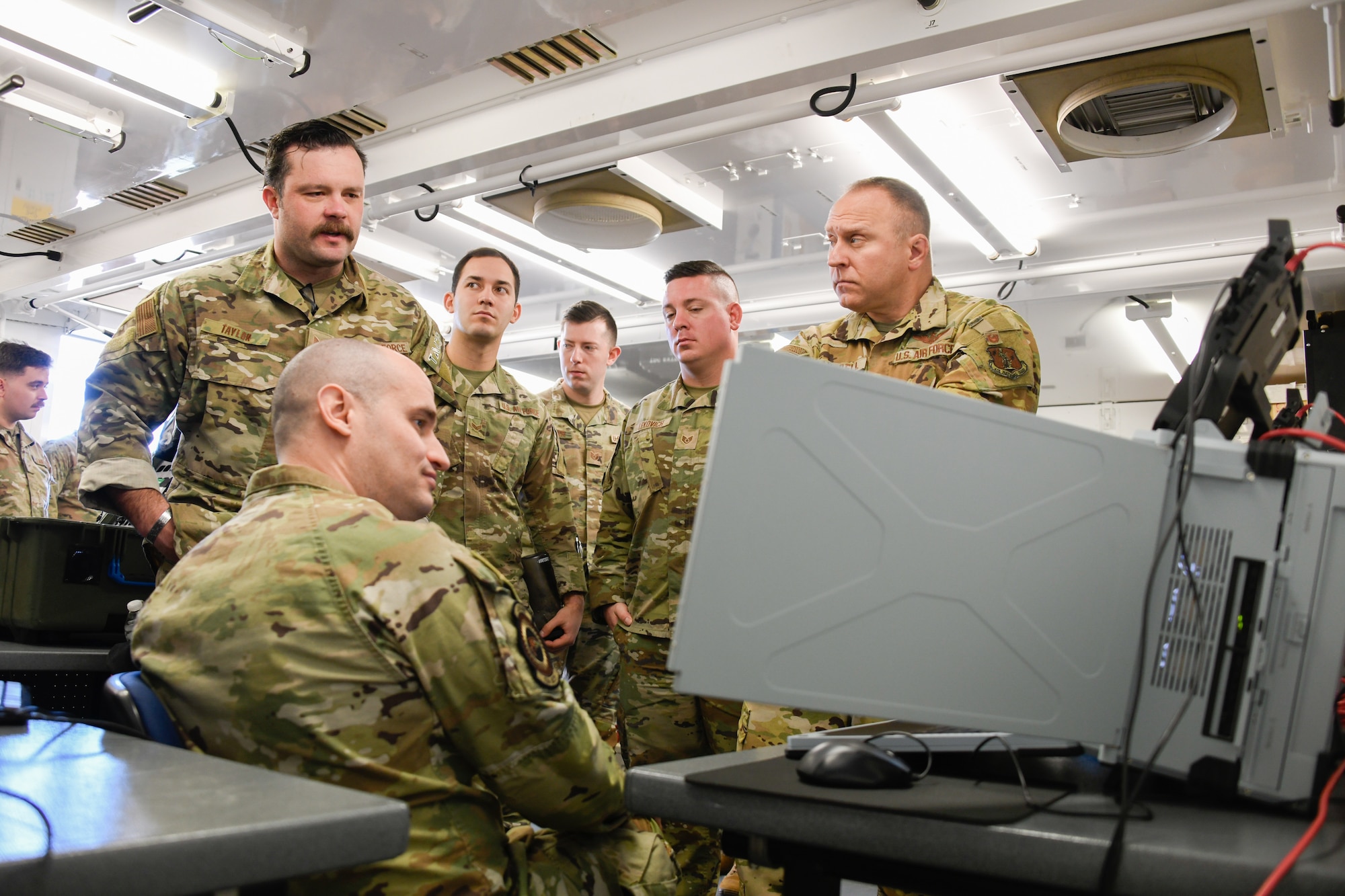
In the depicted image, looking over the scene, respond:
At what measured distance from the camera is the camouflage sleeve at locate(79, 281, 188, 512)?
84.4 inches

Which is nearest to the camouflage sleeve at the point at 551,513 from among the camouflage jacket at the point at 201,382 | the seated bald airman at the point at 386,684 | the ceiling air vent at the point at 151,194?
the camouflage jacket at the point at 201,382

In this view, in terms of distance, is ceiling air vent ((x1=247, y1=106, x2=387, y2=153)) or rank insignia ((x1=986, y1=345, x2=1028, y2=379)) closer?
rank insignia ((x1=986, y1=345, x2=1028, y2=379))

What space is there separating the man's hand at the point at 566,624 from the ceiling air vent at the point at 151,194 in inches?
126

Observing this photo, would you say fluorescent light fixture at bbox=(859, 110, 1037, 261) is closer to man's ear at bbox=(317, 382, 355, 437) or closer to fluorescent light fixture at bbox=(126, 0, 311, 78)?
fluorescent light fixture at bbox=(126, 0, 311, 78)

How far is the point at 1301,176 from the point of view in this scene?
12.9 feet

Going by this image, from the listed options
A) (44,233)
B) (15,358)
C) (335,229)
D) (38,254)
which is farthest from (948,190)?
(38,254)

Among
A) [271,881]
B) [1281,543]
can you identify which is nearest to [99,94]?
[271,881]

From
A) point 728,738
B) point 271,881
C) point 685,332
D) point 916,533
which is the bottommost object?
point 728,738

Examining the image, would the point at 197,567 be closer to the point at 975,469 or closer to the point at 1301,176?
the point at 975,469

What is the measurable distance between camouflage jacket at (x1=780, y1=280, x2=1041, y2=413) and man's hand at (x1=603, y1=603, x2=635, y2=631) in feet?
3.23

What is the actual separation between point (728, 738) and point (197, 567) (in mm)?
1761

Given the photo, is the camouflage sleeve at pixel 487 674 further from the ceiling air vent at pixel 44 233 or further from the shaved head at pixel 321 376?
the ceiling air vent at pixel 44 233

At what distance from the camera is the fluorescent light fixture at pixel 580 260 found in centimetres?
477

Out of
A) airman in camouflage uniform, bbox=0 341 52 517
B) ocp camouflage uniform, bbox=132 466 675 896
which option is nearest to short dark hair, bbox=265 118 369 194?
ocp camouflage uniform, bbox=132 466 675 896
